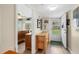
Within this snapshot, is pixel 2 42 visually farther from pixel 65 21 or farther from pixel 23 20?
pixel 65 21

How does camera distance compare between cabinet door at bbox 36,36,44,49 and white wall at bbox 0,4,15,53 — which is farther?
cabinet door at bbox 36,36,44,49

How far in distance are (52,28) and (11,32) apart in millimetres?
2753

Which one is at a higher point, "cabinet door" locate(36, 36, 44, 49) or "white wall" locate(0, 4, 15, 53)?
"white wall" locate(0, 4, 15, 53)

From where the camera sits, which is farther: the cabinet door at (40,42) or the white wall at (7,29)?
the cabinet door at (40,42)

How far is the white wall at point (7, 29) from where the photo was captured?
2373 millimetres

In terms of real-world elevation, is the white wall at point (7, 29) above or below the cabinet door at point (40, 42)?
above

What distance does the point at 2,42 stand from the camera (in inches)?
95.3

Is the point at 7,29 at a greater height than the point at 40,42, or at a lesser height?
greater

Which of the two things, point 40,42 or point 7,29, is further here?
point 40,42

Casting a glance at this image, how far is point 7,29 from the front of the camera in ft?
7.91

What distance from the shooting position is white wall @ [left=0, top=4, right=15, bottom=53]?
2.37 metres
